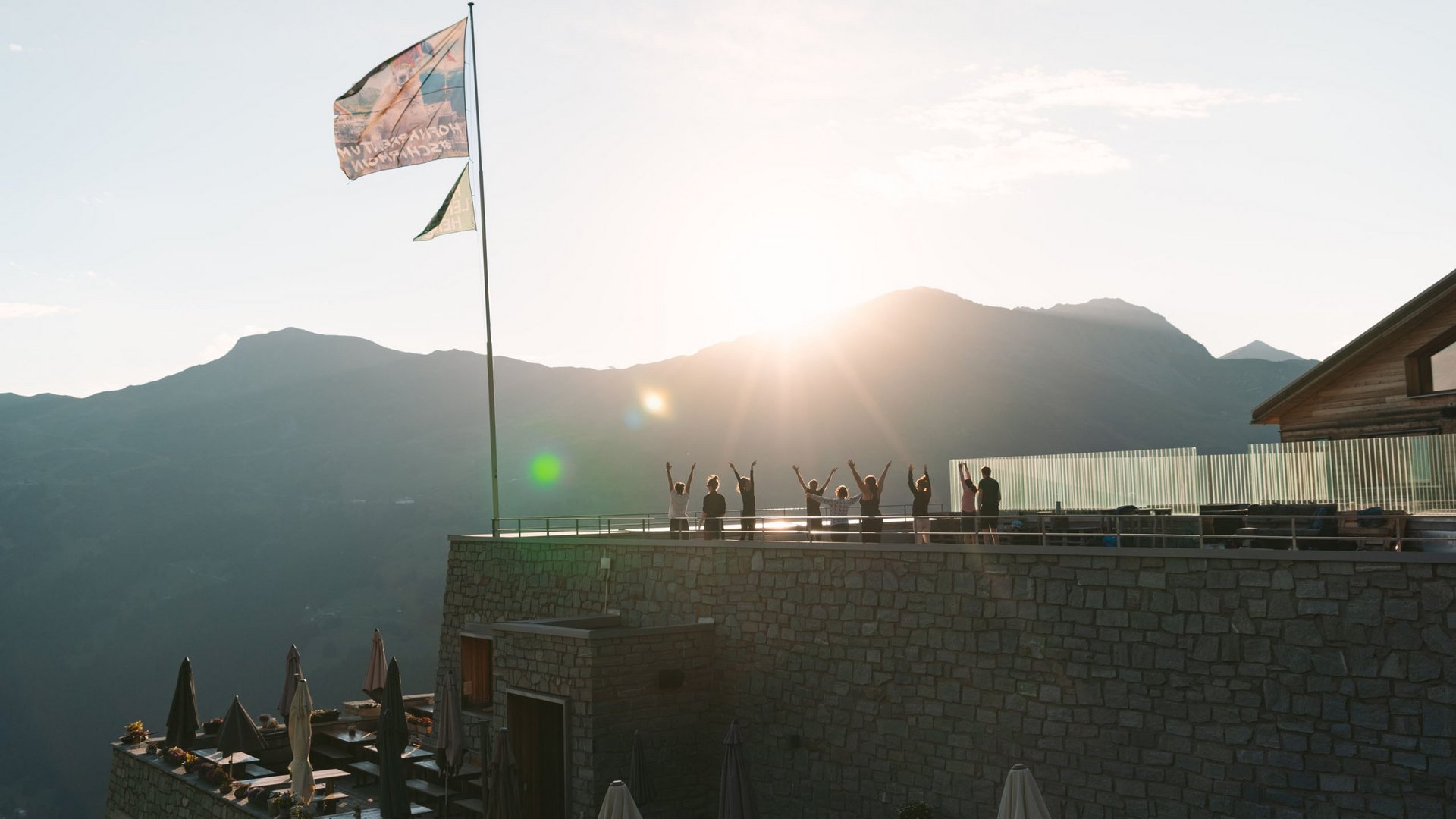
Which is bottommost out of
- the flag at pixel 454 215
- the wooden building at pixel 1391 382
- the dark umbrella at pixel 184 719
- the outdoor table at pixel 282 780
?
the outdoor table at pixel 282 780

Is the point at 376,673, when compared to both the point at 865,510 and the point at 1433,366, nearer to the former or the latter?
the point at 865,510

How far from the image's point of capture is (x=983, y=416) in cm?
14262

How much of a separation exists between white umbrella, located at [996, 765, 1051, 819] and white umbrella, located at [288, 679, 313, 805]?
13.3 metres

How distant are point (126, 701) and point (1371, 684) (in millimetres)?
150790

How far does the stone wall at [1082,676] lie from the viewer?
11.6 metres

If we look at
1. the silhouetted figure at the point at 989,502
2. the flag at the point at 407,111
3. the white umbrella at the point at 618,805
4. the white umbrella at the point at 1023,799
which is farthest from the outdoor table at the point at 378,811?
the flag at the point at 407,111

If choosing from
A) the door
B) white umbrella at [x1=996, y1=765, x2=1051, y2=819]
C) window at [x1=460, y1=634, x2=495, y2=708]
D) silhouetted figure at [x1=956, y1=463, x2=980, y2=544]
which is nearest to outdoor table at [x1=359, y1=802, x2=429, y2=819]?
the door

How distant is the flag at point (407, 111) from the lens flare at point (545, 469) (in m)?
138

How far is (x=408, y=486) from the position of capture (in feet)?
585

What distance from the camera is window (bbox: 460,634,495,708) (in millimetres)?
24922

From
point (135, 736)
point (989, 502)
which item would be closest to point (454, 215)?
point (989, 502)

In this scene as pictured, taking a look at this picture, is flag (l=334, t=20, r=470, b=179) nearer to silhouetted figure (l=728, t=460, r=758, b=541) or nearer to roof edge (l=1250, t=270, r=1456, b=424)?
silhouetted figure (l=728, t=460, r=758, b=541)

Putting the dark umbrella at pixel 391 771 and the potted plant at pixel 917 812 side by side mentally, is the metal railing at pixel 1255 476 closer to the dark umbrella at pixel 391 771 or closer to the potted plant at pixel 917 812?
the potted plant at pixel 917 812

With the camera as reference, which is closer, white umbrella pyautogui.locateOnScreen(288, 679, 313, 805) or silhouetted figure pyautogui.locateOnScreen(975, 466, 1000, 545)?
silhouetted figure pyautogui.locateOnScreen(975, 466, 1000, 545)
